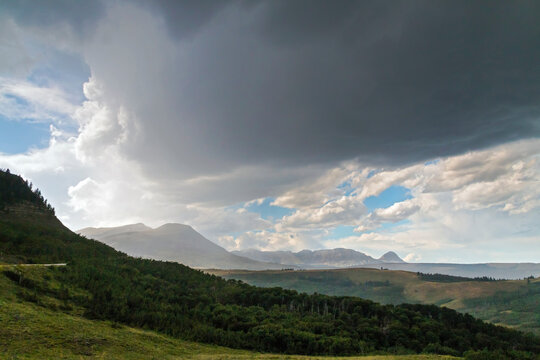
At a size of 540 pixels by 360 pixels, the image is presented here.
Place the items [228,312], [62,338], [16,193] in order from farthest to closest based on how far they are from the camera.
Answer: [16,193] → [228,312] → [62,338]

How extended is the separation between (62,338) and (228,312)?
61.8 meters

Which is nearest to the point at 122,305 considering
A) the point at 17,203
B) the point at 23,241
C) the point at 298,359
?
the point at 298,359

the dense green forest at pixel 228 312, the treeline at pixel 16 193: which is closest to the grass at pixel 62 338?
the dense green forest at pixel 228 312

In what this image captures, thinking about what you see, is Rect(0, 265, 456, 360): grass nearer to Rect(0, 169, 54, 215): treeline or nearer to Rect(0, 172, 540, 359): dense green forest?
Rect(0, 172, 540, 359): dense green forest

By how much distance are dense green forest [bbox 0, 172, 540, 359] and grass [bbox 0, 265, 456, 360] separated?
4376mm

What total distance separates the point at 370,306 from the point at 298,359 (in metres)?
94.1

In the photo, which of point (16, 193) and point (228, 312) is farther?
point (16, 193)

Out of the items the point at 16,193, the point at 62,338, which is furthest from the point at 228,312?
the point at 16,193

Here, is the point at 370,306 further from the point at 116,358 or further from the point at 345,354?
the point at 116,358

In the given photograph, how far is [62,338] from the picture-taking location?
3741cm

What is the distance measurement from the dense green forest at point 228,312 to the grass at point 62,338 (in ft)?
14.4

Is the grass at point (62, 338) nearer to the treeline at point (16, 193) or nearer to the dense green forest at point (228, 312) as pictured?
the dense green forest at point (228, 312)

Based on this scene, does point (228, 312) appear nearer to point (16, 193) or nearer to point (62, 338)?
point (62, 338)

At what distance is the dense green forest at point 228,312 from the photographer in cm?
6594
